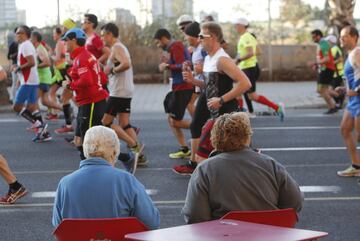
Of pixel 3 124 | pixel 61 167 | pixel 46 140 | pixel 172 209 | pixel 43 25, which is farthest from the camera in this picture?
pixel 43 25

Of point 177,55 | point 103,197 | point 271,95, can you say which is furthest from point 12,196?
point 271,95

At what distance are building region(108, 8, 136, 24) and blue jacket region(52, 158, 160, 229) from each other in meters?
21.8

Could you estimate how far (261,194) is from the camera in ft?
17.8

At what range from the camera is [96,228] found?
15.9ft

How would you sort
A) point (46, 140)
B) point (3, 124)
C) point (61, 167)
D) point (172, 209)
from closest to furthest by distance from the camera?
point (172, 209), point (61, 167), point (46, 140), point (3, 124)

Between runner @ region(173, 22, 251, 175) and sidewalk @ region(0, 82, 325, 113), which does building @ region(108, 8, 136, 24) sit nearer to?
sidewalk @ region(0, 82, 325, 113)

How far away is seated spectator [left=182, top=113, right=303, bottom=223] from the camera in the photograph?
5387 mm

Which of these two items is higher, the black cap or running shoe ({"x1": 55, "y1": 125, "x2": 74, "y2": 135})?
the black cap

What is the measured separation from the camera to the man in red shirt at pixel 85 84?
1054 centimetres

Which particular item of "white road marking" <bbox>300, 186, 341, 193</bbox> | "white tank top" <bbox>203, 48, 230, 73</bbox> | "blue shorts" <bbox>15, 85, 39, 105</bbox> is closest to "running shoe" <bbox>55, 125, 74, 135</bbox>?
"blue shorts" <bbox>15, 85, 39, 105</bbox>

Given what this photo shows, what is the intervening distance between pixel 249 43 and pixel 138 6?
11.6 m

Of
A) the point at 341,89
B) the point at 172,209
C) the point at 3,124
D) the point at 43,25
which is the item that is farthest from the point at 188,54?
the point at 43,25

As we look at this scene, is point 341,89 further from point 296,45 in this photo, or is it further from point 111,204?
point 296,45

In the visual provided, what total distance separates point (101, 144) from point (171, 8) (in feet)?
72.9
